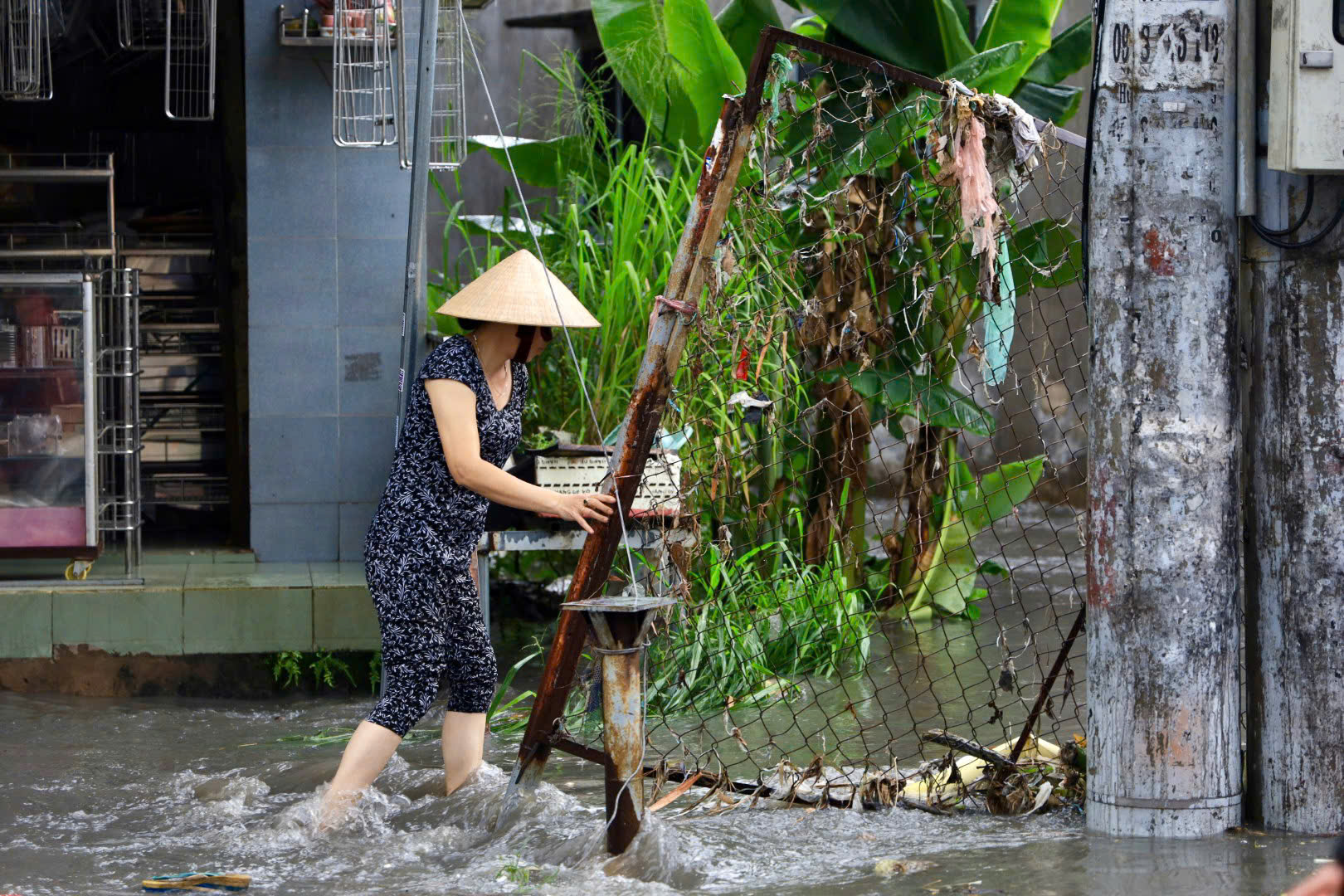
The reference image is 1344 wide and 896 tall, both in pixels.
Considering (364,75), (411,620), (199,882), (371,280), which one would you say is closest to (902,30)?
(364,75)

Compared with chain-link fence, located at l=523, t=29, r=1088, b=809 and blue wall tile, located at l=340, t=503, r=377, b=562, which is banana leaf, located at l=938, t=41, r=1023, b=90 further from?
blue wall tile, located at l=340, t=503, r=377, b=562

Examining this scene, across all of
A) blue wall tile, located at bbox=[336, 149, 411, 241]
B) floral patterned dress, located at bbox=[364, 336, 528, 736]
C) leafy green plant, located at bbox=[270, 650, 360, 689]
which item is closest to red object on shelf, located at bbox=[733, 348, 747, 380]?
floral patterned dress, located at bbox=[364, 336, 528, 736]

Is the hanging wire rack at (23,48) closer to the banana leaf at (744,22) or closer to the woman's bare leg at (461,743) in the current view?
the banana leaf at (744,22)

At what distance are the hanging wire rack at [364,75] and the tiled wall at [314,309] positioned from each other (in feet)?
0.50

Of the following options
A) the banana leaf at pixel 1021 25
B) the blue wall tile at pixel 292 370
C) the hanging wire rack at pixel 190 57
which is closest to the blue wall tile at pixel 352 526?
the blue wall tile at pixel 292 370

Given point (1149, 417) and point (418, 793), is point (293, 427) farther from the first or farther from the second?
point (1149, 417)

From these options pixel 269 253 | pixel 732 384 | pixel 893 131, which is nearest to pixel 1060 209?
pixel 893 131

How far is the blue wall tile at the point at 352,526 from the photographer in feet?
23.4

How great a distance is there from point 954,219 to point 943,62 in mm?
3157

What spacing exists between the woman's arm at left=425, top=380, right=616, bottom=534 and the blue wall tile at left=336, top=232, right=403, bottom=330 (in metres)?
2.78

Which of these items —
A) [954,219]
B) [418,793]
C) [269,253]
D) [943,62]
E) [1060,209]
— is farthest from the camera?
[1060,209]

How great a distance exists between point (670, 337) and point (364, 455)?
11.7 feet

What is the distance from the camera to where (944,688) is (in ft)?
20.9

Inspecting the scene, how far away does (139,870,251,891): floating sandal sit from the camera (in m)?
3.93
